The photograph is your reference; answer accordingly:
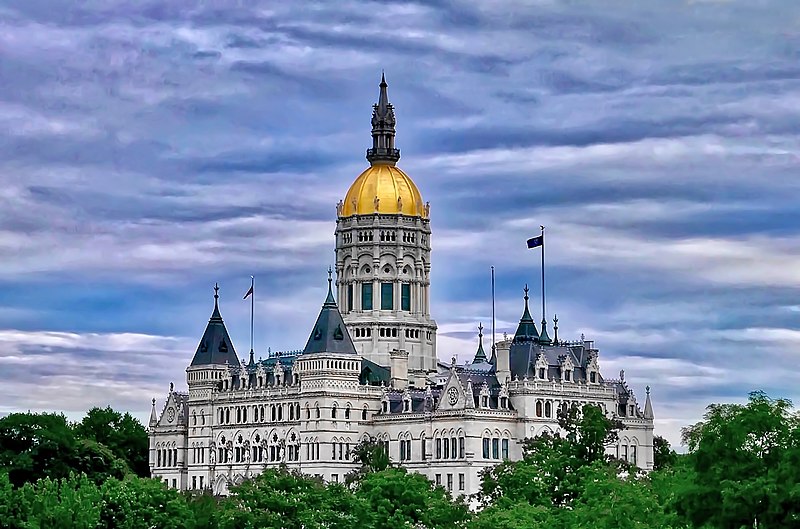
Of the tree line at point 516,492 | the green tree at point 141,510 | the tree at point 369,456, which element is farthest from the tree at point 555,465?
the green tree at point 141,510

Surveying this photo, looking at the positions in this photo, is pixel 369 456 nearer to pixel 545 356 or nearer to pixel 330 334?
pixel 330 334

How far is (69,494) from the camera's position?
105 meters

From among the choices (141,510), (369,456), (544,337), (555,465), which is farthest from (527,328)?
(141,510)

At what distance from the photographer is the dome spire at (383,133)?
195250mm

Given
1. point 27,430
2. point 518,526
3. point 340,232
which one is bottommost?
point 518,526

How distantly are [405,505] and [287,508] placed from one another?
932 cm

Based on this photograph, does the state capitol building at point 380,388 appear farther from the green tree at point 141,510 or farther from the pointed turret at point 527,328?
the green tree at point 141,510

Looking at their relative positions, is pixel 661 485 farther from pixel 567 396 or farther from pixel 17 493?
pixel 567 396

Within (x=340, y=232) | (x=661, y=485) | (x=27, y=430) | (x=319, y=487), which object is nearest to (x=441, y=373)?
(x=340, y=232)

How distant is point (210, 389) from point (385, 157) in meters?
31.5

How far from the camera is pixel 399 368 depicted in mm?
184375

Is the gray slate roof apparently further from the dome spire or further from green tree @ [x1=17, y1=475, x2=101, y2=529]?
green tree @ [x1=17, y1=475, x2=101, y2=529]

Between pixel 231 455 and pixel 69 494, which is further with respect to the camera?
pixel 231 455

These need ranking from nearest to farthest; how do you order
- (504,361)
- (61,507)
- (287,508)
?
1. (61,507)
2. (287,508)
3. (504,361)
